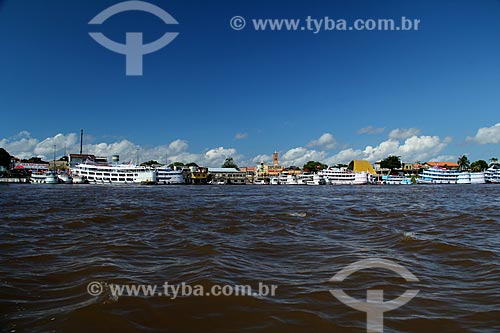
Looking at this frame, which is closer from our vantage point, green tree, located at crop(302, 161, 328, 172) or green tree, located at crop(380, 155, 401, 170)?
green tree, located at crop(380, 155, 401, 170)

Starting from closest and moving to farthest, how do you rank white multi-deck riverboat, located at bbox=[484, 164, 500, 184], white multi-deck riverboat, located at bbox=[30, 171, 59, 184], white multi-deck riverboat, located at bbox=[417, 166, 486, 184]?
1. white multi-deck riverboat, located at bbox=[30, 171, 59, 184]
2. white multi-deck riverboat, located at bbox=[417, 166, 486, 184]
3. white multi-deck riverboat, located at bbox=[484, 164, 500, 184]

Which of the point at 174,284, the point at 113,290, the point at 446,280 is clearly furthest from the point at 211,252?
the point at 446,280

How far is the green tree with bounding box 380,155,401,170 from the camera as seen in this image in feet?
370

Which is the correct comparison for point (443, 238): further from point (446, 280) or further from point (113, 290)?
point (113, 290)

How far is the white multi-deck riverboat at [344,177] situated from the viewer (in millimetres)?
85188

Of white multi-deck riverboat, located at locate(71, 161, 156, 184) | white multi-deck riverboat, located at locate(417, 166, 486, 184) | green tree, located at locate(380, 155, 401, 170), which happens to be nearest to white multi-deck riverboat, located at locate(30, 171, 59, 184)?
white multi-deck riverboat, located at locate(71, 161, 156, 184)

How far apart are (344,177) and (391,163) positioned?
35813 mm

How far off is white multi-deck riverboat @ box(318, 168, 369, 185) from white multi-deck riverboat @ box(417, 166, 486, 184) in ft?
51.7

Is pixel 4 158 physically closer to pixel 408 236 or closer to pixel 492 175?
pixel 408 236

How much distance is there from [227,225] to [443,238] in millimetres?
5220

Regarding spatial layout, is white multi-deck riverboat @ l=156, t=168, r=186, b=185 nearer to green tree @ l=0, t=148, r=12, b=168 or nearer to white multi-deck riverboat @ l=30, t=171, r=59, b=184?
white multi-deck riverboat @ l=30, t=171, r=59, b=184

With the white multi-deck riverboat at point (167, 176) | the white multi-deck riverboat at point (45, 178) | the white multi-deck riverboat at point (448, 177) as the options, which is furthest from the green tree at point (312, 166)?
the white multi-deck riverboat at point (45, 178)

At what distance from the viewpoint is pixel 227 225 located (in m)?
8.93

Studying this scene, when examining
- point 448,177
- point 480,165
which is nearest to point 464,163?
point 480,165
